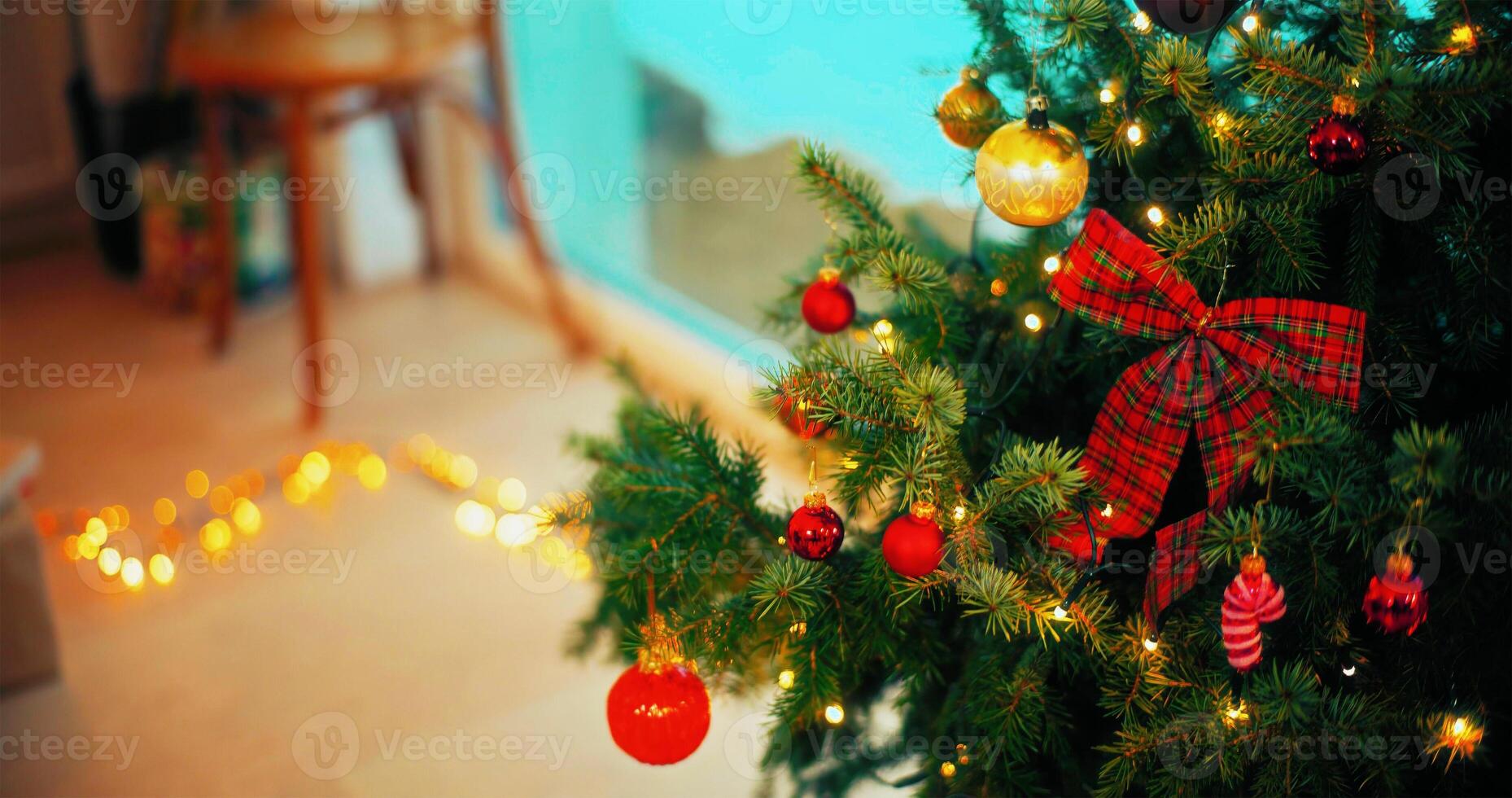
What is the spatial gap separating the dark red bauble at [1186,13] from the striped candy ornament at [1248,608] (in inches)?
13.8

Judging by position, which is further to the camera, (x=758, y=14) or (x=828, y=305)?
(x=758, y=14)

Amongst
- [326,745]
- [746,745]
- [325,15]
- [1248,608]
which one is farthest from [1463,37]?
[325,15]

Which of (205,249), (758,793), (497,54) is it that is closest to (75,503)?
(205,249)

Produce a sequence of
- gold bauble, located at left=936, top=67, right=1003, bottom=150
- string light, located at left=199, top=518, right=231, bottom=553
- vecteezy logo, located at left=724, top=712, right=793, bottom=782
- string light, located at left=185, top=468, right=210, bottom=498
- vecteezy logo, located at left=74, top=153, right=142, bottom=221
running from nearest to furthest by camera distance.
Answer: gold bauble, located at left=936, top=67, right=1003, bottom=150 < vecteezy logo, located at left=724, top=712, right=793, bottom=782 < string light, located at left=199, top=518, right=231, bottom=553 < string light, located at left=185, top=468, right=210, bottom=498 < vecteezy logo, located at left=74, top=153, right=142, bottom=221

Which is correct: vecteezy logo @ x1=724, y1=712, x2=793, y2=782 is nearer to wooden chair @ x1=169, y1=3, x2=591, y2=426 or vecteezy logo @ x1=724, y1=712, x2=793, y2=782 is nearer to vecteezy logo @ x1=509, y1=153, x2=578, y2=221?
wooden chair @ x1=169, y1=3, x2=591, y2=426

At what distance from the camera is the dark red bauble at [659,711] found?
94cm

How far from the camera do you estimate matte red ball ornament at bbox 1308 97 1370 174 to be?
0.77 meters

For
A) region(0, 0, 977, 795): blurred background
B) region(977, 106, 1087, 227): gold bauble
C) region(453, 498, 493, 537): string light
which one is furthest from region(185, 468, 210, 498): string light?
region(977, 106, 1087, 227): gold bauble

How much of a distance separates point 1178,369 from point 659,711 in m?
0.44

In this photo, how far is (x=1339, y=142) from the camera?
2.54 ft

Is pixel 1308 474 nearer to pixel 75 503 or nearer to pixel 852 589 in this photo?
pixel 852 589

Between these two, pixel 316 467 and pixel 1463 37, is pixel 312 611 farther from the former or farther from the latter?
pixel 1463 37

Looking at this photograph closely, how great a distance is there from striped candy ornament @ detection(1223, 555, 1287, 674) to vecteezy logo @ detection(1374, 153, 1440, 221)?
0.80ft

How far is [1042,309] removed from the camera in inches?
39.9
